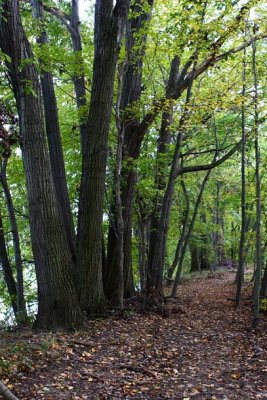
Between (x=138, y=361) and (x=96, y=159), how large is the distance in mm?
3583

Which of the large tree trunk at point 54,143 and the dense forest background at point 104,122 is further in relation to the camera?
the large tree trunk at point 54,143

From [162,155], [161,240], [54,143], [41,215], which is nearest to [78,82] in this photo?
[54,143]

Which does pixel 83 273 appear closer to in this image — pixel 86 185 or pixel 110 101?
pixel 86 185

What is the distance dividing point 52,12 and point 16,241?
20.2ft

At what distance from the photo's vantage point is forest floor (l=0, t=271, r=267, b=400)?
433 centimetres

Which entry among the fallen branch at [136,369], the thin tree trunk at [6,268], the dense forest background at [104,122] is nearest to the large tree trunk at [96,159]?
the dense forest background at [104,122]

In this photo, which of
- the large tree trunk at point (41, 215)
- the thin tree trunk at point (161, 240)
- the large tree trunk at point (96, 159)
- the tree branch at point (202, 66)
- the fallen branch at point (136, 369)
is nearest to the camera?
the fallen branch at point (136, 369)

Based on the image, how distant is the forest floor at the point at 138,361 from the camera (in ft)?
14.2

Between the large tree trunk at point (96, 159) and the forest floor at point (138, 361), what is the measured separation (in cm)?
99

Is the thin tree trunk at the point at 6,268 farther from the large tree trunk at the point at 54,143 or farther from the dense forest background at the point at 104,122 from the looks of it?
the large tree trunk at the point at 54,143

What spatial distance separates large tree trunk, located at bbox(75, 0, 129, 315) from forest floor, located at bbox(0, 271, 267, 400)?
38.9 inches

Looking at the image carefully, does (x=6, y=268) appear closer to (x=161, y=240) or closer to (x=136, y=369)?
(x=161, y=240)

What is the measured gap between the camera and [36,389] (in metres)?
4.09

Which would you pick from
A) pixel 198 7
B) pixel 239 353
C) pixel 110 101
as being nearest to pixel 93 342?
pixel 239 353
